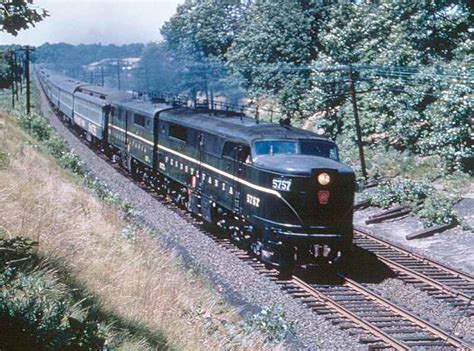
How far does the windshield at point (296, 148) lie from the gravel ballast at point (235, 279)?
9.95 feet

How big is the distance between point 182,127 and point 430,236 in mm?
9075

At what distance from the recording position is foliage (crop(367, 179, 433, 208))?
22.7m

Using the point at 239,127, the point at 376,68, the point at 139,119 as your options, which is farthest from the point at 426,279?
the point at 376,68

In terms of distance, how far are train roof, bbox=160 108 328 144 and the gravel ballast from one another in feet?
10.5

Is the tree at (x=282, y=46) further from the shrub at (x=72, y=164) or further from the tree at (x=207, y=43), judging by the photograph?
the shrub at (x=72, y=164)

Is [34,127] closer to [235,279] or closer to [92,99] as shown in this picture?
[92,99]

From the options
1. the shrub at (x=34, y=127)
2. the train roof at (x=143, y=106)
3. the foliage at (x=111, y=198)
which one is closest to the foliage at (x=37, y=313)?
the foliage at (x=111, y=198)

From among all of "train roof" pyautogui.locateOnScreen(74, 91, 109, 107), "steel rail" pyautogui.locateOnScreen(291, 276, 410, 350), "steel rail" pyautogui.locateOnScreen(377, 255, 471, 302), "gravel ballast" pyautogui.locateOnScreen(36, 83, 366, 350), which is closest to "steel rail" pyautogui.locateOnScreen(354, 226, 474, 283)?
"steel rail" pyautogui.locateOnScreen(377, 255, 471, 302)

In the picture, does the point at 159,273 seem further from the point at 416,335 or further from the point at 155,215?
the point at 155,215

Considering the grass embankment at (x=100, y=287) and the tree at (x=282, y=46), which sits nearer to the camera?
the grass embankment at (x=100, y=287)

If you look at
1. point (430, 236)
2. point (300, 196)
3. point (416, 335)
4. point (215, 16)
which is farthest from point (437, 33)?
point (215, 16)

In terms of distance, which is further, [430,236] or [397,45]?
[397,45]

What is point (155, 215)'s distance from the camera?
1998cm

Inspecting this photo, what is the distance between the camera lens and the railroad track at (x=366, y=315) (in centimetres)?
1037
